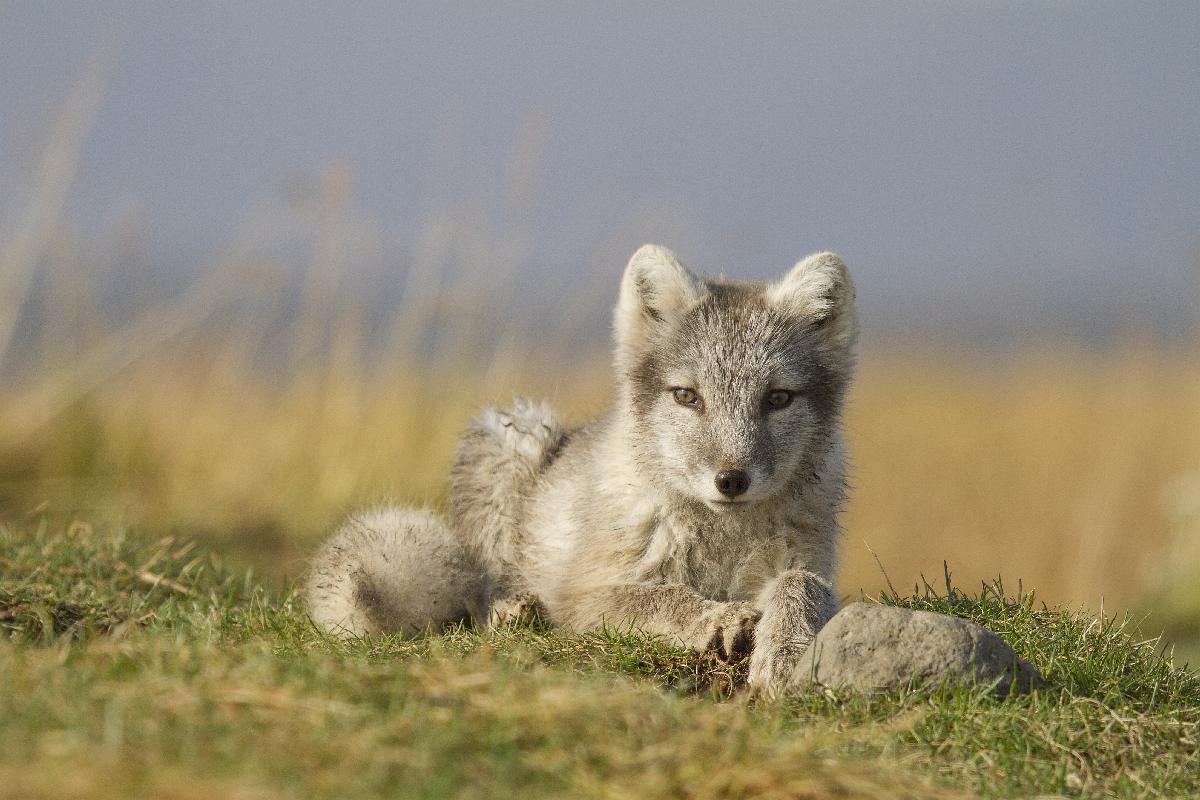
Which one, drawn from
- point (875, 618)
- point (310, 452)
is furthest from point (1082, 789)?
point (310, 452)

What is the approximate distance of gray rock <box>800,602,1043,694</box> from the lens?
3.62m

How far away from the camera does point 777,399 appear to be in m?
4.49

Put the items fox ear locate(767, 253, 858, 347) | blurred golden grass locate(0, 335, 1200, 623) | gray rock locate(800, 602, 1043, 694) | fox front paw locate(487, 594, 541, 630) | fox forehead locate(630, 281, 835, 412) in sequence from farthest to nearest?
1. blurred golden grass locate(0, 335, 1200, 623)
2. fox front paw locate(487, 594, 541, 630)
3. fox ear locate(767, 253, 858, 347)
4. fox forehead locate(630, 281, 835, 412)
5. gray rock locate(800, 602, 1043, 694)

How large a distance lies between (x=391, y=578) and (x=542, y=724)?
7.35 feet

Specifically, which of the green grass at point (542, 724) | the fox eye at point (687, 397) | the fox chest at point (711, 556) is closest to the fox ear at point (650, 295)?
the fox eye at point (687, 397)

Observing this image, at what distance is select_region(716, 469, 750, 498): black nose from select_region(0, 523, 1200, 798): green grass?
0.59 metres

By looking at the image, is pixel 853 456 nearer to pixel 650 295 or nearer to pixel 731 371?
pixel 650 295

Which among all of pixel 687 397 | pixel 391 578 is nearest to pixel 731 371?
pixel 687 397

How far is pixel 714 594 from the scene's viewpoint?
4672mm

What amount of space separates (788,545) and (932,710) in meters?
1.27

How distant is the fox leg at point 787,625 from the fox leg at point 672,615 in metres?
0.08

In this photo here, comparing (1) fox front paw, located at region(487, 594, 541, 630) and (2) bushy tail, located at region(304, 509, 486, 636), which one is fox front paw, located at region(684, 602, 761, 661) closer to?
(1) fox front paw, located at region(487, 594, 541, 630)

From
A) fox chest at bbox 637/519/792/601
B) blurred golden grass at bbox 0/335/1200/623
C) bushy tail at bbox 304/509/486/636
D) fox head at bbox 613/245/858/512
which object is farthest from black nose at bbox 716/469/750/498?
blurred golden grass at bbox 0/335/1200/623

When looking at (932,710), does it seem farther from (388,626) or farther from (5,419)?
(5,419)
